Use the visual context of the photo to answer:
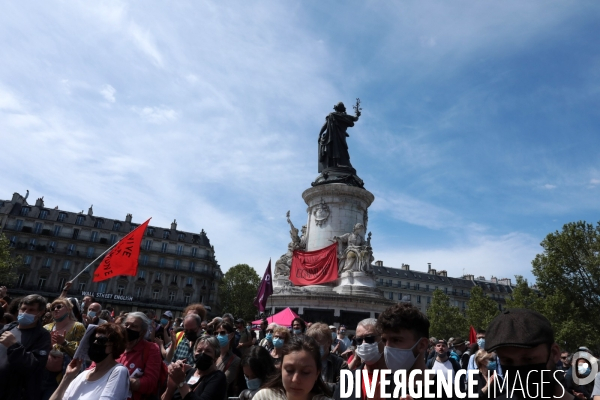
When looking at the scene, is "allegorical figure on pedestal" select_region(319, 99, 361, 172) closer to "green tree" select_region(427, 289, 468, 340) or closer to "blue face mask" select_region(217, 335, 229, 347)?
"blue face mask" select_region(217, 335, 229, 347)

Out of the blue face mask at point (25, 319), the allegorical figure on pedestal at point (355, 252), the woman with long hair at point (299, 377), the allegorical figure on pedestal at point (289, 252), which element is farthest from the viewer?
the allegorical figure on pedestal at point (289, 252)

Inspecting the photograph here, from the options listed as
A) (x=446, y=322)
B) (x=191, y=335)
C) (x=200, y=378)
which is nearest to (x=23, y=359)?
(x=200, y=378)

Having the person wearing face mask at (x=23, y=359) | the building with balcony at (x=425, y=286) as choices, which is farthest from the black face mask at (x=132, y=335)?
the building with balcony at (x=425, y=286)

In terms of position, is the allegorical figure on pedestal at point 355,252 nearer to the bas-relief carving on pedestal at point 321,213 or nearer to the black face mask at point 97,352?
the bas-relief carving on pedestal at point 321,213

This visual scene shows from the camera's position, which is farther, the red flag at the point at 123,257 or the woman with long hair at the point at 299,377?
the red flag at the point at 123,257

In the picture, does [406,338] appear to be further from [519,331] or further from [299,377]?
[519,331]

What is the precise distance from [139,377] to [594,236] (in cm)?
3512

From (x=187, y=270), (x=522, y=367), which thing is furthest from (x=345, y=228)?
(x=187, y=270)

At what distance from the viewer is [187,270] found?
61.8m

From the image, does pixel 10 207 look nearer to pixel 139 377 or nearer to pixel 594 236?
pixel 139 377

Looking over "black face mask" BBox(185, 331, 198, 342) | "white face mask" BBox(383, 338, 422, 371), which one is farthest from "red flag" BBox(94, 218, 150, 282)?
"white face mask" BBox(383, 338, 422, 371)

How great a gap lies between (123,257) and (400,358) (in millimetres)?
12042

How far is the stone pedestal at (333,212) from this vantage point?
2236 cm

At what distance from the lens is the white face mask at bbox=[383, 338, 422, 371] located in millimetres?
3152
